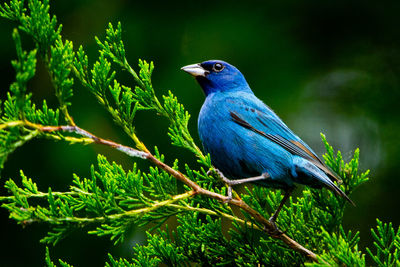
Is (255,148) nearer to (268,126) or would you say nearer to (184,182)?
(268,126)

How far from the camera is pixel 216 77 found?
4.40m

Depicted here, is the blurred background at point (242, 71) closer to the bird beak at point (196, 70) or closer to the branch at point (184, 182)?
the bird beak at point (196, 70)

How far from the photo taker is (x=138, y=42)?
5.12m

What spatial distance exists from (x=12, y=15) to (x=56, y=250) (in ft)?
8.99

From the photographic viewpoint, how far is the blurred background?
15.1 ft

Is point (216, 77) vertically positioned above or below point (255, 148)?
above

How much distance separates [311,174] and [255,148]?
0.45 meters

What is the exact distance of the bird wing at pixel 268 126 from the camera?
145 inches

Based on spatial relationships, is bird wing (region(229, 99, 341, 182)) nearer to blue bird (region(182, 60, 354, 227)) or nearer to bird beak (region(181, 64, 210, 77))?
blue bird (region(182, 60, 354, 227))

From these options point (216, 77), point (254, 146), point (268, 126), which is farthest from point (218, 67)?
point (254, 146)

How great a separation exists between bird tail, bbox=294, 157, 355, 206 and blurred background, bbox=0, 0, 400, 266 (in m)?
1.45

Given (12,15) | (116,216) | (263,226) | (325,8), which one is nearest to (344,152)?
(325,8)

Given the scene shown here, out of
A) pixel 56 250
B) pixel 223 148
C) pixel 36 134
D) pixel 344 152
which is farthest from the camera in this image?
pixel 344 152

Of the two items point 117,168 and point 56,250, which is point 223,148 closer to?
point 117,168
